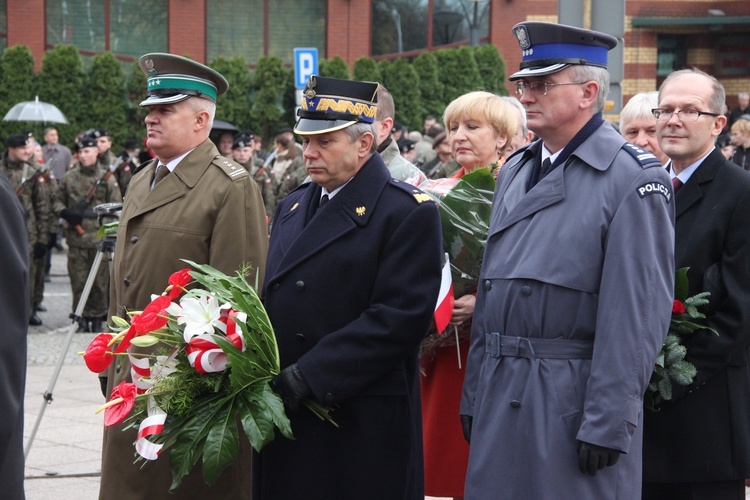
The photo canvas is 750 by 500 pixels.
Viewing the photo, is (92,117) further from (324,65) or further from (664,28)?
(664,28)

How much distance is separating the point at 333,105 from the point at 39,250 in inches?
410

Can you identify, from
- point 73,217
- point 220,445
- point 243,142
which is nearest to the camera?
point 220,445

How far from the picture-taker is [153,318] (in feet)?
12.1

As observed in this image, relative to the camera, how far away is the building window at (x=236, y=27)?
27406 mm

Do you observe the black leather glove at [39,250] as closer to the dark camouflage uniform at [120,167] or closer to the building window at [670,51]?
the dark camouflage uniform at [120,167]

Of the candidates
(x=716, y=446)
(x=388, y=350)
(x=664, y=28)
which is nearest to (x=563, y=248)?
(x=388, y=350)

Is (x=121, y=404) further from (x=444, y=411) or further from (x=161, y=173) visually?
(x=444, y=411)

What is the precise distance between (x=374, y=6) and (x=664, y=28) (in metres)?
7.17

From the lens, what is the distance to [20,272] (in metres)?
2.97

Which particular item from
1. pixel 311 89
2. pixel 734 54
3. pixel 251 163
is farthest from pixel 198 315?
pixel 734 54

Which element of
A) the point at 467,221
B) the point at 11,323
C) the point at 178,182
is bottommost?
the point at 11,323

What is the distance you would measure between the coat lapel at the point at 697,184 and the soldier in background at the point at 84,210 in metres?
9.71

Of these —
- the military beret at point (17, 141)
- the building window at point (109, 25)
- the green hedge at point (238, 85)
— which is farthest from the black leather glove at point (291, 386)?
the building window at point (109, 25)

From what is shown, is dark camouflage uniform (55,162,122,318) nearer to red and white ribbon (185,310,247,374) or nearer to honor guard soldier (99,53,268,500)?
honor guard soldier (99,53,268,500)
